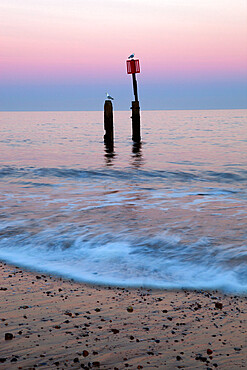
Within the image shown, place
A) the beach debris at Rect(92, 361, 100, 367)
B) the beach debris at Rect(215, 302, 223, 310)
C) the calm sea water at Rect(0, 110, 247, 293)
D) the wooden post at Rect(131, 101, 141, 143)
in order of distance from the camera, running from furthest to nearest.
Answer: the wooden post at Rect(131, 101, 141, 143) < the calm sea water at Rect(0, 110, 247, 293) < the beach debris at Rect(215, 302, 223, 310) < the beach debris at Rect(92, 361, 100, 367)

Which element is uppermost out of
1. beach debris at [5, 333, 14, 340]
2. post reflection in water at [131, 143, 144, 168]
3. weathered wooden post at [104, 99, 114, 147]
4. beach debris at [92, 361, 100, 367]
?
weathered wooden post at [104, 99, 114, 147]

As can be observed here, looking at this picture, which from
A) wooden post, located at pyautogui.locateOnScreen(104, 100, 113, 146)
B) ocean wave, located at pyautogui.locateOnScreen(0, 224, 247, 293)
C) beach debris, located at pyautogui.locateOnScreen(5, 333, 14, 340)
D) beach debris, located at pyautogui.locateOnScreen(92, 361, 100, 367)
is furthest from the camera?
wooden post, located at pyautogui.locateOnScreen(104, 100, 113, 146)

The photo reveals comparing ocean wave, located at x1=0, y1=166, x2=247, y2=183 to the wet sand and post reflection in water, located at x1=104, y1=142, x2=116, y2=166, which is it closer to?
post reflection in water, located at x1=104, y1=142, x2=116, y2=166

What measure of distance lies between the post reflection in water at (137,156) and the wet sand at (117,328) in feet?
42.5

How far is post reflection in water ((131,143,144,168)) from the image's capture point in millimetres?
17252

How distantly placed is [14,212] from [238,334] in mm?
5852

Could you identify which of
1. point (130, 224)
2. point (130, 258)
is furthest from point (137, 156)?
point (130, 258)

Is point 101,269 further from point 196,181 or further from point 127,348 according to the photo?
point 196,181

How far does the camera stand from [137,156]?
806 inches

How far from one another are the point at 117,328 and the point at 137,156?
17635mm

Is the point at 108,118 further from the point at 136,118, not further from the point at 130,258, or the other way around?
the point at 130,258

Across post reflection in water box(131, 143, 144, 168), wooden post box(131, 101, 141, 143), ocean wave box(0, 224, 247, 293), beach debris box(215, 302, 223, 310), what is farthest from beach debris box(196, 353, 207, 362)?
wooden post box(131, 101, 141, 143)

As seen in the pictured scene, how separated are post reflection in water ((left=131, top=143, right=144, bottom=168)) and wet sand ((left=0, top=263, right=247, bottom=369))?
13.0 metres

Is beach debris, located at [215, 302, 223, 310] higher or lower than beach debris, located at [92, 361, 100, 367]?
lower
